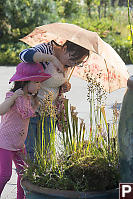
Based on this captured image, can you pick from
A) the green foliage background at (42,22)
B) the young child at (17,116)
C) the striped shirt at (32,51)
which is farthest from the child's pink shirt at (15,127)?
the green foliage background at (42,22)

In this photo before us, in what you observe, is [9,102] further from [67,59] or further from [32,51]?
[67,59]

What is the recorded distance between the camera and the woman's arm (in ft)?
10.1

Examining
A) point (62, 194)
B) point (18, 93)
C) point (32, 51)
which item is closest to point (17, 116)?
point (18, 93)

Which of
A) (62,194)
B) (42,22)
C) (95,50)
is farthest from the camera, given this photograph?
(42,22)

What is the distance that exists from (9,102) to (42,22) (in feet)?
33.7

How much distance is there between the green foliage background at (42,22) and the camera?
1247 cm

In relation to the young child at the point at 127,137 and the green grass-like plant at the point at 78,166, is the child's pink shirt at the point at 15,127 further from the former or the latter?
the young child at the point at 127,137

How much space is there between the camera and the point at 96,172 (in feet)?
8.04

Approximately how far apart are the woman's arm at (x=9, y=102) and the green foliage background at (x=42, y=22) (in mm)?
8476

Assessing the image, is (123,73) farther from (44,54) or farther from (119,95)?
(119,95)

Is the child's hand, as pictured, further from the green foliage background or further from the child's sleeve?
the green foliage background

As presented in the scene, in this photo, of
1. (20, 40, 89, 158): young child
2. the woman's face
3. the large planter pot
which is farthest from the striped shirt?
the large planter pot

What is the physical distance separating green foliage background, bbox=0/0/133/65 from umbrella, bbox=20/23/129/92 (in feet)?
25.3

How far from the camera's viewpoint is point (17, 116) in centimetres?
319
